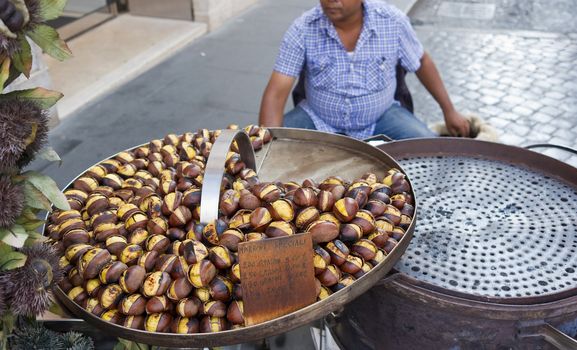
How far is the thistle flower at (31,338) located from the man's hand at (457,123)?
2.40 metres

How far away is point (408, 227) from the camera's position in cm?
150

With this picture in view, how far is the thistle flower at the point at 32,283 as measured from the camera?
114 cm

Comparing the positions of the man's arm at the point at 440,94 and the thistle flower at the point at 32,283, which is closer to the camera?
the thistle flower at the point at 32,283

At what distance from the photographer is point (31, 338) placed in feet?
4.92

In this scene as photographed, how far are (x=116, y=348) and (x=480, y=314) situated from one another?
1.10 meters

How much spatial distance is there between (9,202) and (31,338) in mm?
599

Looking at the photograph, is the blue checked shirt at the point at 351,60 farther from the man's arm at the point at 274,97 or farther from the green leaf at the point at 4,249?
the green leaf at the point at 4,249

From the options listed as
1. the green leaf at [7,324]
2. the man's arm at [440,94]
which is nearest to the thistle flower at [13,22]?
A: the green leaf at [7,324]

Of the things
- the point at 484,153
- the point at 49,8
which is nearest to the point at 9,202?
the point at 49,8

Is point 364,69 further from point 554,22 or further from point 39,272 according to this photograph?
point 554,22

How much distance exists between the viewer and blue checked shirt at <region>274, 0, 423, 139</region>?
284cm

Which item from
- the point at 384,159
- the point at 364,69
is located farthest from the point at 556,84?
the point at 384,159

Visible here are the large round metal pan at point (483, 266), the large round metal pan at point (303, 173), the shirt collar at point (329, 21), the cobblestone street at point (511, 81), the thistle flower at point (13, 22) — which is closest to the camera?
the thistle flower at point (13, 22)

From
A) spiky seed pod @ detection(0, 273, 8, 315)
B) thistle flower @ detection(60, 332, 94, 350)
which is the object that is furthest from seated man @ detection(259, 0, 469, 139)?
spiky seed pod @ detection(0, 273, 8, 315)
